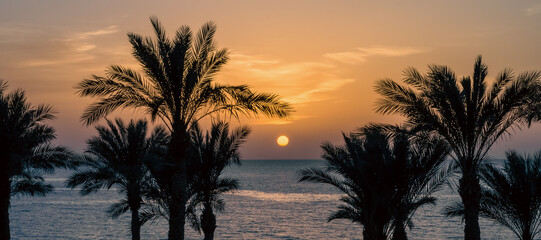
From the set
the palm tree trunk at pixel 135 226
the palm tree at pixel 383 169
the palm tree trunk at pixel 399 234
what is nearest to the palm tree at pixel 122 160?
the palm tree trunk at pixel 135 226

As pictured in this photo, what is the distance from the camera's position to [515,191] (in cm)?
1966

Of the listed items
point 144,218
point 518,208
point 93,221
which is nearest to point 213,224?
point 144,218

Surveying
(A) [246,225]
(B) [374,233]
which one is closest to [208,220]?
(B) [374,233]

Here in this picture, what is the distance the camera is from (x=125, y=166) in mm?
24453

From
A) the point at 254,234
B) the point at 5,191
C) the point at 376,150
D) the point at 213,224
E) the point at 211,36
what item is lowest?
the point at 254,234

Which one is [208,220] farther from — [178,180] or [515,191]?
[515,191]

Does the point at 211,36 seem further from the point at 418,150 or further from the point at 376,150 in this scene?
the point at 418,150

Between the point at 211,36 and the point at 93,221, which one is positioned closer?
the point at 211,36

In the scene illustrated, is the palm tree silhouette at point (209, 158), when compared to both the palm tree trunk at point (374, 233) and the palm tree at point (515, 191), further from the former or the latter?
the palm tree at point (515, 191)

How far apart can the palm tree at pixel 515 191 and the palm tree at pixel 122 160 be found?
14.6 m

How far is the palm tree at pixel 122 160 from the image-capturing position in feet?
80.1

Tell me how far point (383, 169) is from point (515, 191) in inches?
241

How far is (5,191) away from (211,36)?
1007cm

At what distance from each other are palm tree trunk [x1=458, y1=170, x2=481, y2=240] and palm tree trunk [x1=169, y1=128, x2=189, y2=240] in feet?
31.2
